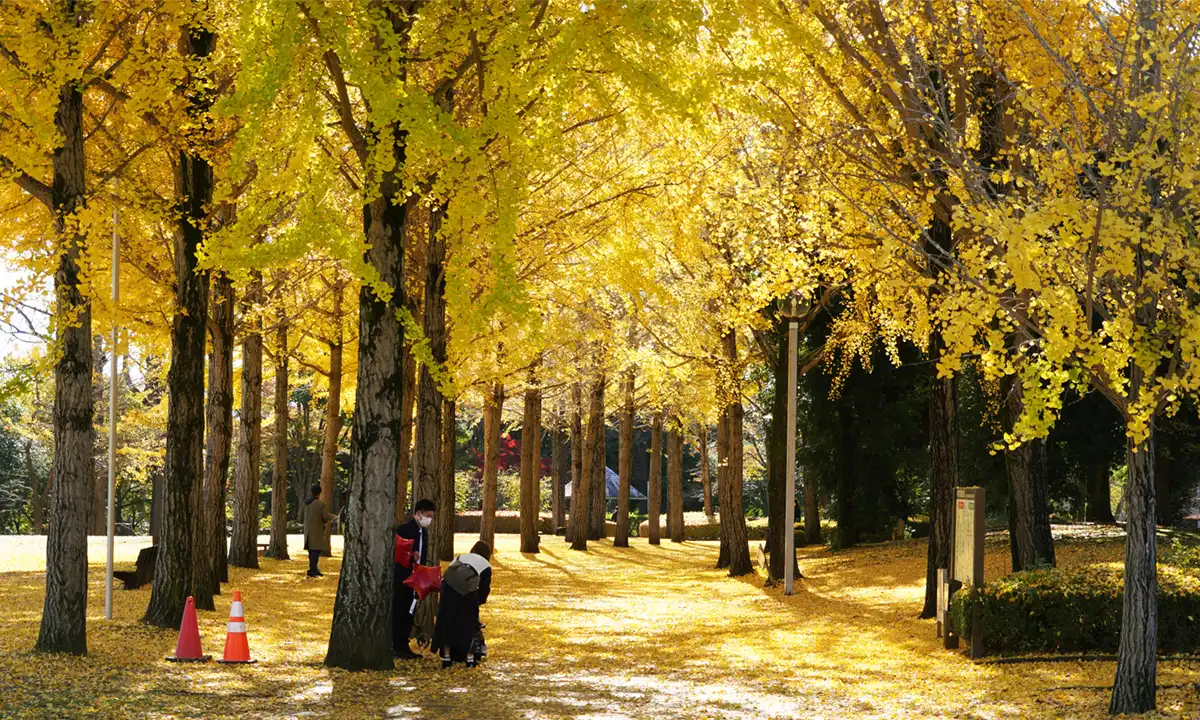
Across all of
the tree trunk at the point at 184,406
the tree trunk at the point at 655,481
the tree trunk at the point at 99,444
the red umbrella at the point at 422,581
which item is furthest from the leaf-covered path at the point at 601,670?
the tree trunk at the point at 99,444

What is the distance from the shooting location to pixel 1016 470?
52.3 feet

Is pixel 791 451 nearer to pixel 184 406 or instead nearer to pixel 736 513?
pixel 736 513

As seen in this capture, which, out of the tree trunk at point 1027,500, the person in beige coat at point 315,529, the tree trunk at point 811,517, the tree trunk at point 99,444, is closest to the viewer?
the tree trunk at point 1027,500

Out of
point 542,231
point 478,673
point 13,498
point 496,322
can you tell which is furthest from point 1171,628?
point 13,498

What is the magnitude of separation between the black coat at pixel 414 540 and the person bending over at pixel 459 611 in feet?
1.92

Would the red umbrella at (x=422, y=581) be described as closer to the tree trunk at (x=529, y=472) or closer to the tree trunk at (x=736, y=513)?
the tree trunk at (x=736, y=513)

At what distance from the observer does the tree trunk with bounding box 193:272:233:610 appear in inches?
725

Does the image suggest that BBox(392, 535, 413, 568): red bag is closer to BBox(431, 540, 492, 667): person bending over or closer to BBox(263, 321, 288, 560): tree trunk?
BBox(431, 540, 492, 667): person bending over

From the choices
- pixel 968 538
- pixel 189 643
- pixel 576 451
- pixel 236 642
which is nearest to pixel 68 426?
pixel 189 643

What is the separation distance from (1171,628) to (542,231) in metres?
9.45

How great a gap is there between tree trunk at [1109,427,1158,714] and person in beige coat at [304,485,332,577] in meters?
16.5

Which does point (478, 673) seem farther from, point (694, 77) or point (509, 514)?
point (509, 514)

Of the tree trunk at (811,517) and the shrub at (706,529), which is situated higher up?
the tree trunk at (811,517)

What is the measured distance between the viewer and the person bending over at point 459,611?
12.5 m
